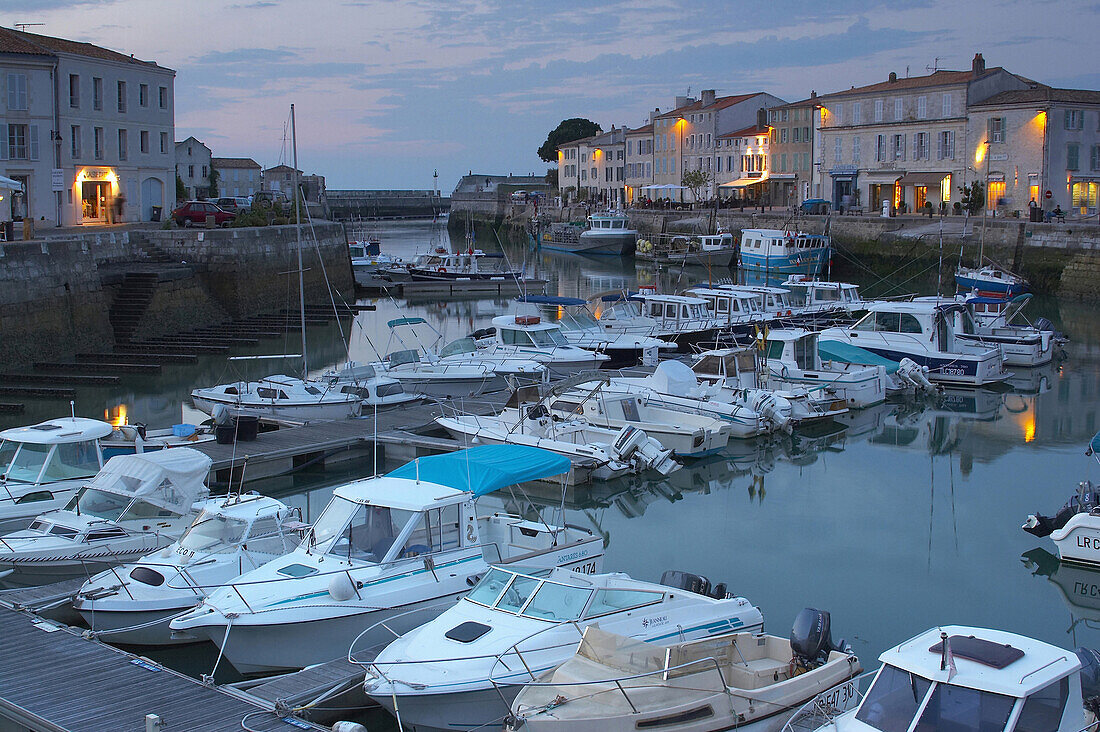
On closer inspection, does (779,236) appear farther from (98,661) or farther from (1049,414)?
(98,661)

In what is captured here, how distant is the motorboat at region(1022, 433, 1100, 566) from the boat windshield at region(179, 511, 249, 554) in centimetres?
993

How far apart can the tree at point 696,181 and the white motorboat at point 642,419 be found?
189ft

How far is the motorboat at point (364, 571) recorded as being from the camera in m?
10.3

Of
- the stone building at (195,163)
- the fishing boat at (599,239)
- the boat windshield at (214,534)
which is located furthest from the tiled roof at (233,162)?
the boat windshield at (214,534)

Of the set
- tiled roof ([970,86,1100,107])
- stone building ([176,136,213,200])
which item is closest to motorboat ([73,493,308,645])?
tiled roof ([970,86,1100,107])

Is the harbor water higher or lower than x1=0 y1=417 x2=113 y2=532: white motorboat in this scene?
lower

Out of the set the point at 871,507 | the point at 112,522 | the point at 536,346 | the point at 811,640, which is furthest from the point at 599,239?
the point at 811,640

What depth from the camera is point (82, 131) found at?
42094 mm

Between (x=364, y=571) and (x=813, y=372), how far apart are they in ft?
49.5

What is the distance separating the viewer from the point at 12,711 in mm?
8945

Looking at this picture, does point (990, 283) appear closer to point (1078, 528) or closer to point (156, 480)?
point (1078, 528)

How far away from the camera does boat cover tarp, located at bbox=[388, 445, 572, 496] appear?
12.3m

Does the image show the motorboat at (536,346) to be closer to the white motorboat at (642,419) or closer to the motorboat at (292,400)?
the motorboat at (292,400)

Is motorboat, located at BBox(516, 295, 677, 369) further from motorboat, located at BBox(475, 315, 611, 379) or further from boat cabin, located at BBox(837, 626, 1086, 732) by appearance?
boat cabin, located at BBox(837, 626, 1086, 732)
